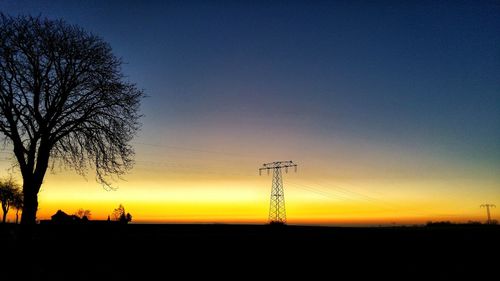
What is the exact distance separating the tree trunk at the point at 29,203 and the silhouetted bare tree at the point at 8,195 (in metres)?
52.3

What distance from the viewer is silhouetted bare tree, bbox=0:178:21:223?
6781cm

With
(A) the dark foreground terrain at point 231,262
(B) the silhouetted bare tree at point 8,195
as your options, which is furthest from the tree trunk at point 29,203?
(B) the silhouetted bare tree at point 8,195

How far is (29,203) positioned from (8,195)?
57762 millimetres

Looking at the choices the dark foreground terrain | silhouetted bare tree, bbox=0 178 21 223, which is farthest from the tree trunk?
silhouetted bare tree, bbox=0 178 21 223

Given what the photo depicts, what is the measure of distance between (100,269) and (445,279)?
43.7 ft

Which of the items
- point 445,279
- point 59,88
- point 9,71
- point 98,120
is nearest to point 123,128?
point 98,120

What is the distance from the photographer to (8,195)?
68750 millimetres

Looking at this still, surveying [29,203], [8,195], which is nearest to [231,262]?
[29,203]

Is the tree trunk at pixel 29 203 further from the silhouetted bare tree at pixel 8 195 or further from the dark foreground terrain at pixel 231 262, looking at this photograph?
the silhouetted bare tree at pixel 8 195

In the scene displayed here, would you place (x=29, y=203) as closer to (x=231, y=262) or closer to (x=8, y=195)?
(x=231, y=262)

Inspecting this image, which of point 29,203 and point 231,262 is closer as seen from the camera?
point 231,262

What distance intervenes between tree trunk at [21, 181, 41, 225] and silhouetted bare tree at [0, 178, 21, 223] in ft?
171

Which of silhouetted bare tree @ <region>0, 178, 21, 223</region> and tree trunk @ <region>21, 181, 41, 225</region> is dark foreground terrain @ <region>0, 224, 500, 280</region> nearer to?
tree trunk @ <region>21, 181, 41, 225</region>

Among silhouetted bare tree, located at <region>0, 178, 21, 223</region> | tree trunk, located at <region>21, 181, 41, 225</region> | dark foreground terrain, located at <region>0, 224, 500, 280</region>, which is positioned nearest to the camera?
dark foreground terrain, located at <region>0, 224, 500, 280</region>
